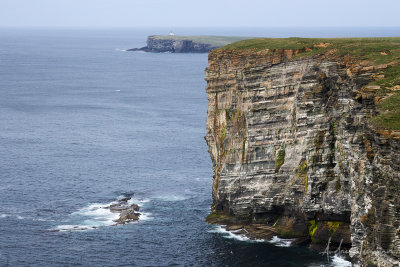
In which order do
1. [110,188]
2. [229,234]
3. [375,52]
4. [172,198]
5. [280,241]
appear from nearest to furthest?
1. [375,52]
2. [280,241]
3. [229,234]
4. [172,198]
5. [110,188]

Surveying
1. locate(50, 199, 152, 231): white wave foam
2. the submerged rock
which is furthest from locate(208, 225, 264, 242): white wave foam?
the submerged rock

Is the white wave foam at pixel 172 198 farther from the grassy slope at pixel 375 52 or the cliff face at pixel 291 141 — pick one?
the grassy slope at pixel 375 52

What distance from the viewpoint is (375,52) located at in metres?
81.7

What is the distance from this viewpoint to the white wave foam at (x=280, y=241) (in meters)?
82.2

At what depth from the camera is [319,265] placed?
75.4 m

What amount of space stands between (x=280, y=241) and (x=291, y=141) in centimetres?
1281

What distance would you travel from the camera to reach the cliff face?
246 feet

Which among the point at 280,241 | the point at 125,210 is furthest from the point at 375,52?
the point at 125,210

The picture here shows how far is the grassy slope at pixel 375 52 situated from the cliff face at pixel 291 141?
1.66 meters

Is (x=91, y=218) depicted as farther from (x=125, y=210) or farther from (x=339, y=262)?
(x=339, y=262)

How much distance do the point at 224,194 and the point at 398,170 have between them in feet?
123

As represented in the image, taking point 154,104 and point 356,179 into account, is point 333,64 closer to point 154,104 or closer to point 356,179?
point 356,179

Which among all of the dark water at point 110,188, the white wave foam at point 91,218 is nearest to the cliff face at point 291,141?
the dark water at point 110,188

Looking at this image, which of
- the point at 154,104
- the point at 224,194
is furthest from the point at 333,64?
the point at 154,104
